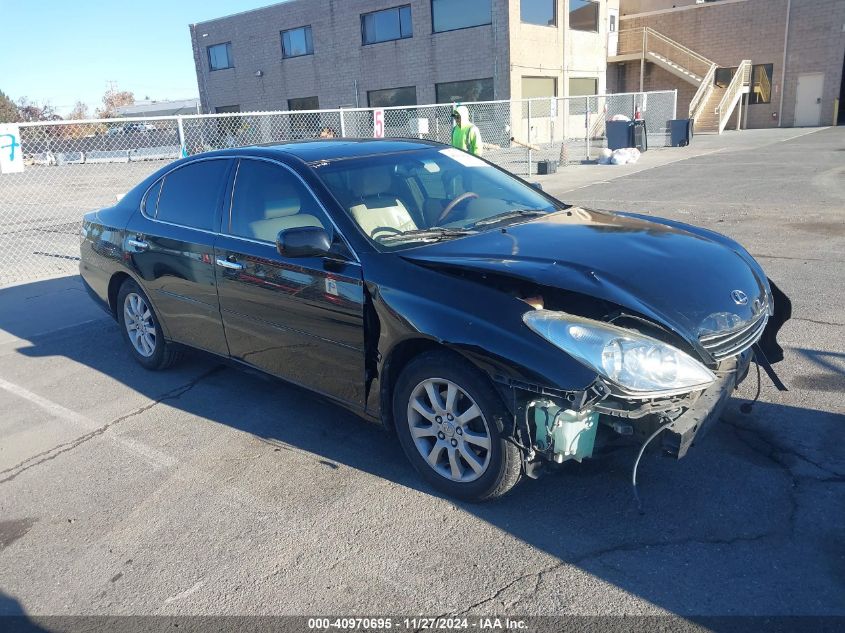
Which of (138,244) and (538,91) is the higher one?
(538,91)

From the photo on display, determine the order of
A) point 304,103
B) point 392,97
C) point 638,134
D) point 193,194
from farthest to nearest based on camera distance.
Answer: point 304,103 → point 392,97 → point 638,134 → point 193,194

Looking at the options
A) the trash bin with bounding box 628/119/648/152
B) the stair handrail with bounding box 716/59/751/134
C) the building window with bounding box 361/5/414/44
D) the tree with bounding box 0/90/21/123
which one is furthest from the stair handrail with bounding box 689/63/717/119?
the tree with bounding box 0/90/21/123

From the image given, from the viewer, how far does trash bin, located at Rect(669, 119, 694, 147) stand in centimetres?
2584

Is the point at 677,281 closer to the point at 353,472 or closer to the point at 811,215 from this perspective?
the point at 353,472

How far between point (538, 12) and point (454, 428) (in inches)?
1156

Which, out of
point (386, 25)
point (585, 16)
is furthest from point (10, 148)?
point (585, 16)

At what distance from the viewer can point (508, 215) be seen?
4.37 meters

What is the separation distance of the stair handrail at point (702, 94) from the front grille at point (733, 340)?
33771mm

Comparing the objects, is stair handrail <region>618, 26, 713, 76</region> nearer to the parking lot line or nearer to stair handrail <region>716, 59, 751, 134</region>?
stair handrail <region>716, 59, 751, 134</region>

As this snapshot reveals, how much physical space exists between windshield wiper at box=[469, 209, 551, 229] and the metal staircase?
3302 cm

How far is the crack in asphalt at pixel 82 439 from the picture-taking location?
166 inches

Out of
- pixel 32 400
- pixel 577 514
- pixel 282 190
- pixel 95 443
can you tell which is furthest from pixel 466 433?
pixel 32 400

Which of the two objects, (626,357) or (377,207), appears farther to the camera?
(377,207)

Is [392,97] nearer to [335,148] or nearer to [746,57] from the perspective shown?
[746,57]
